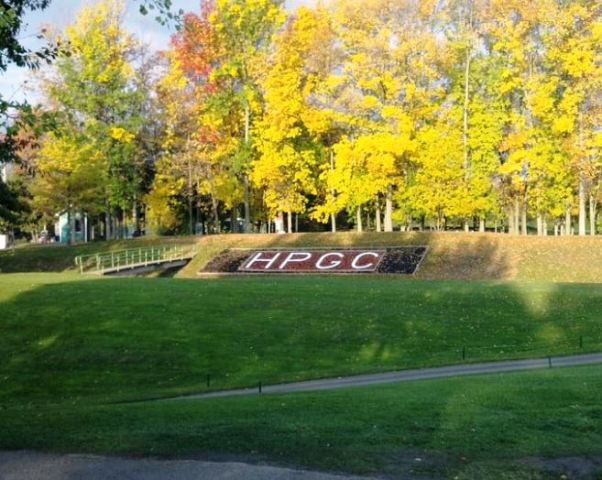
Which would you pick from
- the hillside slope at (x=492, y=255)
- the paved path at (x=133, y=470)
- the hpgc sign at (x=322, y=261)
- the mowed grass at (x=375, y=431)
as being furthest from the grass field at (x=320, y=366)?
the hpgc sign at (x=322, y=261)

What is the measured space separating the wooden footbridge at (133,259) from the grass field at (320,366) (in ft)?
30.9

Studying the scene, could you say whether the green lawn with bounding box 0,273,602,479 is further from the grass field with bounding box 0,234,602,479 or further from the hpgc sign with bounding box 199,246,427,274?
the hpgc sign with bounding box 199,246,427,274

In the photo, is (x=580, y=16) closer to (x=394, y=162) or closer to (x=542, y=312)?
(x=394, y=162)

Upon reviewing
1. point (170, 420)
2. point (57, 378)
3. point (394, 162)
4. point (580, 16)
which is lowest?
point (57, 378)

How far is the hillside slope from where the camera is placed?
34.4 m

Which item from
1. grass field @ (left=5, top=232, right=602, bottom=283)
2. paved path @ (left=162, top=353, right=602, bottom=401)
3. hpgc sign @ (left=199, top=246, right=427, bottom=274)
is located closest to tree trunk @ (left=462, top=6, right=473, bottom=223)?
grass field @ (left=5, top=232, right=602, bottom=283)

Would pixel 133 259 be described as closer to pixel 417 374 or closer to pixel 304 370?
pixel 304 370

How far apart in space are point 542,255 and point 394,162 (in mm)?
10704

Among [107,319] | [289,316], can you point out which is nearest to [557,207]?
[289,316]

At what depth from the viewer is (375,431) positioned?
7.85 meters

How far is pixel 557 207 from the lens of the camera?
42375 millimetres

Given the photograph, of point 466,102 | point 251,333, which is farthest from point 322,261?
point 251,333

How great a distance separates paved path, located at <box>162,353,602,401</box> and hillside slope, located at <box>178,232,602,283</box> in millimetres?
17833

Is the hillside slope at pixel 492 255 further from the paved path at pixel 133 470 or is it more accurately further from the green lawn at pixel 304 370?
the paved path at pixel 133 470
